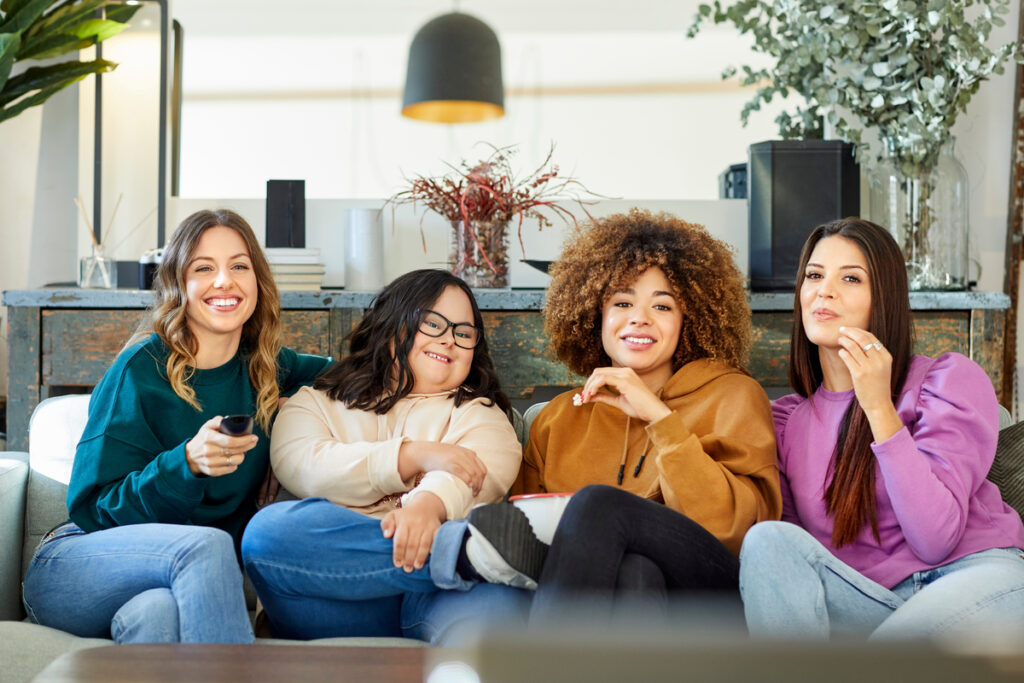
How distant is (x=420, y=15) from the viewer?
3.57 m

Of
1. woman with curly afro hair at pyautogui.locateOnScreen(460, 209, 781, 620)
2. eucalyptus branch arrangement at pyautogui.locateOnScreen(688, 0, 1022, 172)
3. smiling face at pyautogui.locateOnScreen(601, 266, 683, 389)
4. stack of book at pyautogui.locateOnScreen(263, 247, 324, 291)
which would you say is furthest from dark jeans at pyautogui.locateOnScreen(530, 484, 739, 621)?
eucalyptus branch arrangement at pyautogui.locateOnScreen(688, 0, 1022, 172)

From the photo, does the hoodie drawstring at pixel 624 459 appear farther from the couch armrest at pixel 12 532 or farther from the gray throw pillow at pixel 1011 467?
the couch armrest at pixel 12 532

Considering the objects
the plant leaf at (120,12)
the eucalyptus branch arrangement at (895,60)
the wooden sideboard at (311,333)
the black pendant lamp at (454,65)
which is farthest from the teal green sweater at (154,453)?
the black pendant lamp at (454,65)

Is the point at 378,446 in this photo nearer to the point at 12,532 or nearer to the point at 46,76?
the point at 12,532

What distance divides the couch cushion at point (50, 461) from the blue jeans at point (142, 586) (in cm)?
17

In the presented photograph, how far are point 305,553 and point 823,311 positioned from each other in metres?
0.99

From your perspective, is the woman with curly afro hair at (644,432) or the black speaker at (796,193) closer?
→ the woman with curly afro hair at (644,432)

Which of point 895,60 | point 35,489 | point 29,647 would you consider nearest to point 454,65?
point 895,60

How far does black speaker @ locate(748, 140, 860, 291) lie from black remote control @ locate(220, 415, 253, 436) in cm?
141

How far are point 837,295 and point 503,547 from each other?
76 centimetres

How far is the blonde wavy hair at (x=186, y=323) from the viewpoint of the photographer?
1.76 meters

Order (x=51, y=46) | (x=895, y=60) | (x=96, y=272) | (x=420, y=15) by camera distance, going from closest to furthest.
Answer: (x=895, y=60)
(x=51, y=46)
(x=96, y=272)
(x=420, y=15)

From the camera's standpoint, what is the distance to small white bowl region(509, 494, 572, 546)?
1.51 m

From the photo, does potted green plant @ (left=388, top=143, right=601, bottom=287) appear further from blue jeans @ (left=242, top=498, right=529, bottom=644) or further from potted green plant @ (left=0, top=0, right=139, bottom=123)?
potted green plant @ (left=0, top=0, right=139, bottom=123)
